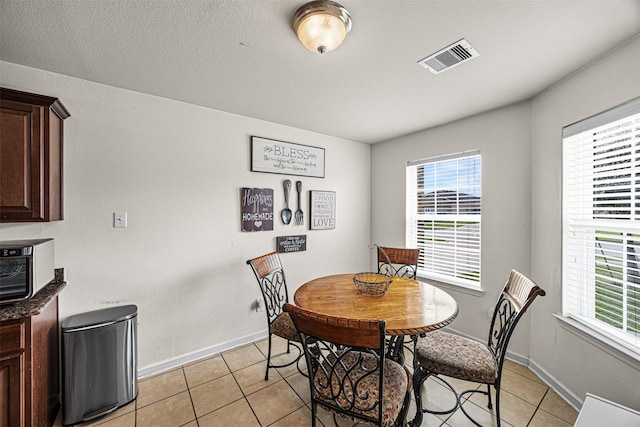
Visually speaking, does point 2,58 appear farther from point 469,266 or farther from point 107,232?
point 469,266

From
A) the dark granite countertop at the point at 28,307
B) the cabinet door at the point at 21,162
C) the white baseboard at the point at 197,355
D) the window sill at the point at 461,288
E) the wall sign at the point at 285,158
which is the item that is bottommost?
the white baseboard at the point at 197,355

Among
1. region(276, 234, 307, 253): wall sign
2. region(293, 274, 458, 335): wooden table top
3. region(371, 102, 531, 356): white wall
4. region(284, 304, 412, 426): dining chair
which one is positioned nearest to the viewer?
region(284, 304, 412, 426): dining chair

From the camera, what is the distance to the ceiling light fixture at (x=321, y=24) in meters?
1.27

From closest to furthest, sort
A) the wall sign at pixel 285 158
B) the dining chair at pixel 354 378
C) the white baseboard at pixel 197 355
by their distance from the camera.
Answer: the dining chair at pixel 354 378 → the white baseboard at pixel 197 355 → the wall sign at pixel 285 158

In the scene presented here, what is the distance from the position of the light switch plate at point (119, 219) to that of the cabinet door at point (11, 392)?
1010 mm

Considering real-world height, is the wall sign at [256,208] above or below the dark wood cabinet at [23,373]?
above

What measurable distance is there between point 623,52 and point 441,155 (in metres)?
1.57

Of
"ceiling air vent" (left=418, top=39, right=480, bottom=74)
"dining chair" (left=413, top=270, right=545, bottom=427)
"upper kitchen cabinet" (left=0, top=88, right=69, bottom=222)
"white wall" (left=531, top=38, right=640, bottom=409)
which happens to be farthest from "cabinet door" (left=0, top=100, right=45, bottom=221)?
"white wall" (left=531, top=38, right=640, bottom=409)

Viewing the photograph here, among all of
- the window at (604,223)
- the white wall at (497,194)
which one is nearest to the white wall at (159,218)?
the white wall at (497,194)

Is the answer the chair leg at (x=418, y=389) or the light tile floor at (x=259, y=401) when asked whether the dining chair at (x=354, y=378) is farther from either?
the light tile floor at (x=259, y=401)

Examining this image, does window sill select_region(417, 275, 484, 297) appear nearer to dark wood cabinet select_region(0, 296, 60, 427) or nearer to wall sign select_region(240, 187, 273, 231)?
wall sign select_region(240, 187, 273, 231)

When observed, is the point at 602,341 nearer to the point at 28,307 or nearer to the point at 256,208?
the point at 256,208

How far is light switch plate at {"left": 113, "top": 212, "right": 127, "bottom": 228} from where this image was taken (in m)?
2.11

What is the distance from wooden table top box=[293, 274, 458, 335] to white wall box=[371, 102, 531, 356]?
998 millimetres
